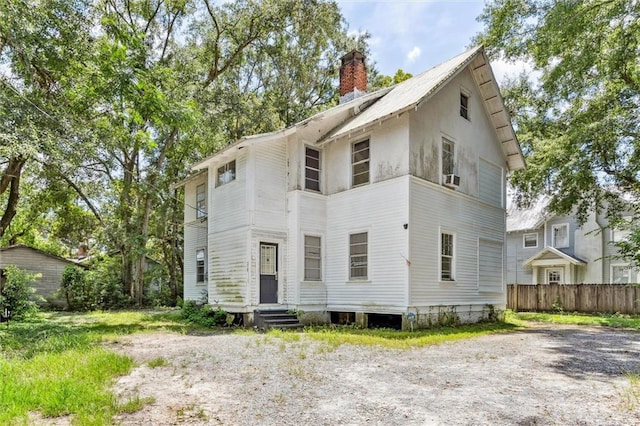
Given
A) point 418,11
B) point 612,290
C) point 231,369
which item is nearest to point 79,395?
point 231,369

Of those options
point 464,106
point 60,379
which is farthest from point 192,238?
point 60,379

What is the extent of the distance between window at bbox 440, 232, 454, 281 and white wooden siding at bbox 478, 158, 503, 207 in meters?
2.62

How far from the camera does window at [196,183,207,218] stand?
17.5 m

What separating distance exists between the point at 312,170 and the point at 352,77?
4.82 metres

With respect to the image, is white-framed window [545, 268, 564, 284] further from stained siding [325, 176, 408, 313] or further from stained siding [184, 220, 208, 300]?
stained siding [184, 220, 208, 300]

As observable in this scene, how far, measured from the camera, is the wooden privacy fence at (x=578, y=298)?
19.1m

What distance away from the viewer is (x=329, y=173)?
14.6m

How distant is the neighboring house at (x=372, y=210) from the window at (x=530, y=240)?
13220 mm

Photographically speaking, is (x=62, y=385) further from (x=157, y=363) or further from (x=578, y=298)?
(x=578, y=298)

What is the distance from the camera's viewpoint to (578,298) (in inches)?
796

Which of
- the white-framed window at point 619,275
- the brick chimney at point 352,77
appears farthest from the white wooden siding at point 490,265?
the white-framed window at point 619,275

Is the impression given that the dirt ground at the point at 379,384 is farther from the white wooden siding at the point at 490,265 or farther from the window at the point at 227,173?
the window at the point at 227,173

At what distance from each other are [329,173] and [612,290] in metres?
14.6

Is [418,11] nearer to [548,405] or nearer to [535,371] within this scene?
[535,371]
